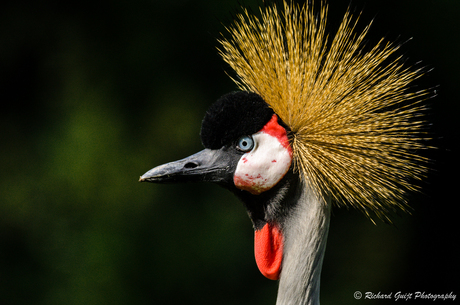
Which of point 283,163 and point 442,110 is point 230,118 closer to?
point 283,163

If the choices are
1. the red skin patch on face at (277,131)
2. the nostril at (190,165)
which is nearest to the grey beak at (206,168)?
the nostril at (190,165)

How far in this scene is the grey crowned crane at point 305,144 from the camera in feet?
3.20

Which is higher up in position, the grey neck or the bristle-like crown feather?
the bristle-like crown feather

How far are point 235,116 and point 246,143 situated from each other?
0.07 meters

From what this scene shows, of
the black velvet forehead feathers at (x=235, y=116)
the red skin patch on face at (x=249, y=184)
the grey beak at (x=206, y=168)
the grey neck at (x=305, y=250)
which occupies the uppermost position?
the black velvet forehead feathers at (x=235, y=116)

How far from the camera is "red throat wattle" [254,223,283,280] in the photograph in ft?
3.51

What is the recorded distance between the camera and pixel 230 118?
101cm

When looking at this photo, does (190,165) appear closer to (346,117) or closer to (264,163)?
(264,163)

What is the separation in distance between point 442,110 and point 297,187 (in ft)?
5.22

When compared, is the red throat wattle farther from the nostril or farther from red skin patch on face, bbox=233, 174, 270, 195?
the nostril

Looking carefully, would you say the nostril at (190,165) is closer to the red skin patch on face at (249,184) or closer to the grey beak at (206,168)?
the grey beak at (206,168)

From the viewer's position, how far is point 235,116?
101cm

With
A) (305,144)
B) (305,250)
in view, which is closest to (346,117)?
(305,144)

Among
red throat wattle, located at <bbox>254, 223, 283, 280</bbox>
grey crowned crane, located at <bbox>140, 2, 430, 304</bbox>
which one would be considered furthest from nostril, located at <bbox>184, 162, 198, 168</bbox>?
red throat wattle, located at <bbox>254, 223, 283, 280</bbox>
